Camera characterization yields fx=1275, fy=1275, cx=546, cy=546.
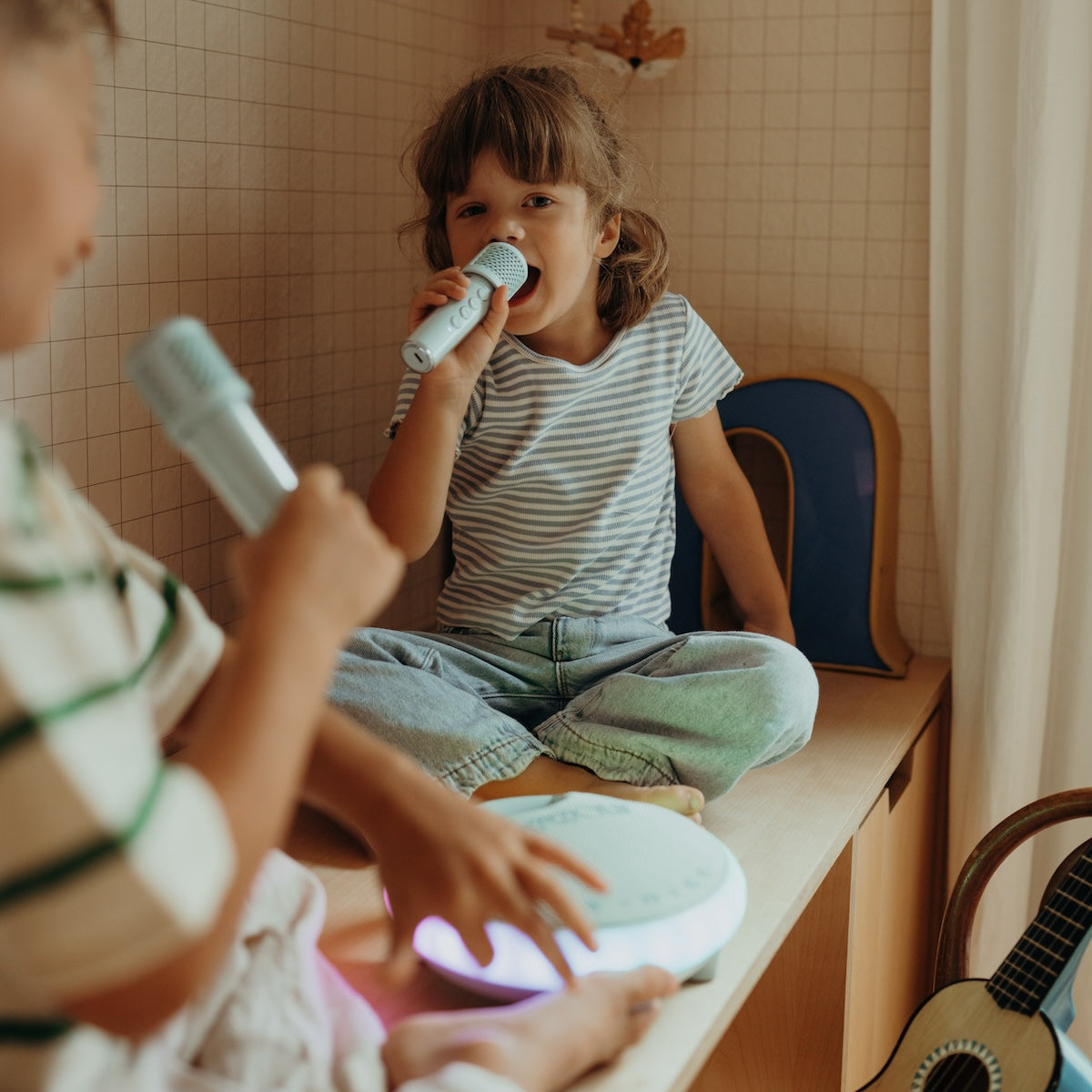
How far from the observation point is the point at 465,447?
4.14ft

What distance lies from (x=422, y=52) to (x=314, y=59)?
0.21 metres

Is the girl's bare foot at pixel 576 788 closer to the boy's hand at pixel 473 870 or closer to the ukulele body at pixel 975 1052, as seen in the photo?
the ukulele body at pixel 975 1052

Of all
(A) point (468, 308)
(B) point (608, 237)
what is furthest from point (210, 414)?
(B) point (608, 237)

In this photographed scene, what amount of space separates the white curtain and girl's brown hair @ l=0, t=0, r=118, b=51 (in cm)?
96

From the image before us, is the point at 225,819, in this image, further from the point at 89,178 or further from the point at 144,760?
the point at 89,178

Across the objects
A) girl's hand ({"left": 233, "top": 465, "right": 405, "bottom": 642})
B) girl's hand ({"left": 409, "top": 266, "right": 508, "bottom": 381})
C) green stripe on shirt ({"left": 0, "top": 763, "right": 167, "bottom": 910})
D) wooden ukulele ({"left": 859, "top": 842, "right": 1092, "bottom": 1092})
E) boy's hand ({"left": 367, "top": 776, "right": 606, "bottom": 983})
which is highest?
girl's hand ({"left": 409, "top": 266, "right": 508, "bottom": 381})

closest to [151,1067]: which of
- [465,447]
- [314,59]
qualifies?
[465,447]

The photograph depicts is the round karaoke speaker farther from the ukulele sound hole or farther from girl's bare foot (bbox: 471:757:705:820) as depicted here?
the ukulele sound hole

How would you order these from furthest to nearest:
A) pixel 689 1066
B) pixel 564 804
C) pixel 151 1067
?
pixel 564 804 → pixel 689 1066 → pixel 151 1067

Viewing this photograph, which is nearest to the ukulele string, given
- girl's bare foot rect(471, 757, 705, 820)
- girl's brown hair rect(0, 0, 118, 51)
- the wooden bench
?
the wooden bench

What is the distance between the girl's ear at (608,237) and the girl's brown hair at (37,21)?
31.0 inches

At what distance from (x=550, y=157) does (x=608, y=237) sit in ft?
0.44

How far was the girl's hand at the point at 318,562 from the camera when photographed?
19.3 inches

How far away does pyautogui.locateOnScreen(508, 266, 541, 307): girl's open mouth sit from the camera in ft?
3.85
